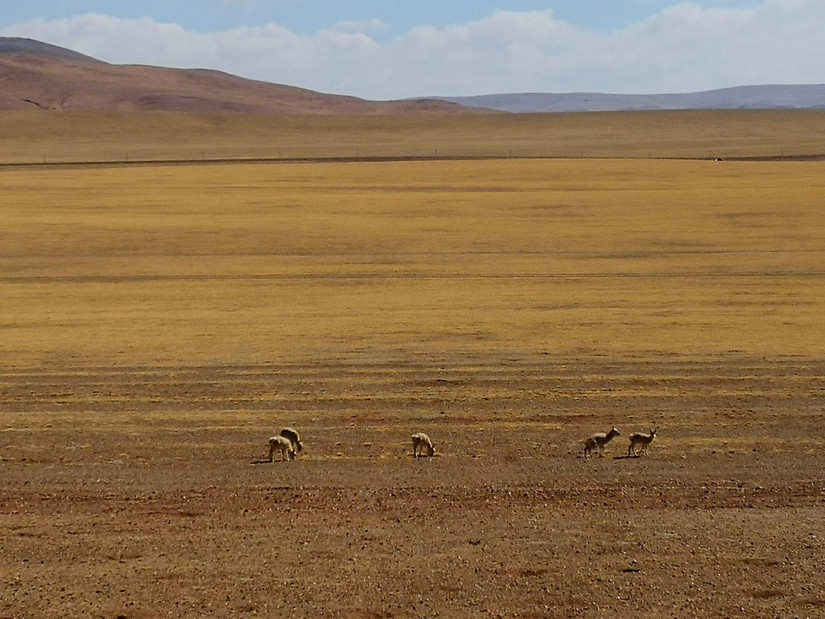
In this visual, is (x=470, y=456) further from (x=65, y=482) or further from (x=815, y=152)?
(x=815, y=152)

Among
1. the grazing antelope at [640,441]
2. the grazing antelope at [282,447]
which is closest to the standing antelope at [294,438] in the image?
the grazing antelope at [282,447]

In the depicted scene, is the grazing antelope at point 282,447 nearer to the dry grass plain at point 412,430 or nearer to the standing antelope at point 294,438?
the standing antelope at point 294,438

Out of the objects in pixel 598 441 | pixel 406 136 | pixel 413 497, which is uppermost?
pixel 406 136

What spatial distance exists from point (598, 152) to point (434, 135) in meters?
27.8

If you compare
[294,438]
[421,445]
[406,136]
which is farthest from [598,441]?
[406,136]

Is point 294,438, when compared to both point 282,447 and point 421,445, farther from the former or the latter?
point 421,445

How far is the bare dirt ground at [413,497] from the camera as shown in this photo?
8195 millimetres

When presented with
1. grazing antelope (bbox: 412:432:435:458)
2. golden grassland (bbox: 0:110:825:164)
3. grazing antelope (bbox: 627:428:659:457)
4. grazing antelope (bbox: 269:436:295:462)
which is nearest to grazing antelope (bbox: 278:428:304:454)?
grazing antelope (bbox: 269:436:295:462)

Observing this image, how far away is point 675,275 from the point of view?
25188 mm

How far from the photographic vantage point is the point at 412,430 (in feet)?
40.0

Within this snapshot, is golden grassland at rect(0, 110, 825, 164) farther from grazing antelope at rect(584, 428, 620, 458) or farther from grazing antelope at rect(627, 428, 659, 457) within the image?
grazing antelope at rect(627, 428, 659, 457)

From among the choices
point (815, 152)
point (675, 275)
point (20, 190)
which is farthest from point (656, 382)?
point (815, 152)

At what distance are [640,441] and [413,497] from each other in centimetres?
267

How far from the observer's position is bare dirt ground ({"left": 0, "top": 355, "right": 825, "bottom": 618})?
8.20 m
